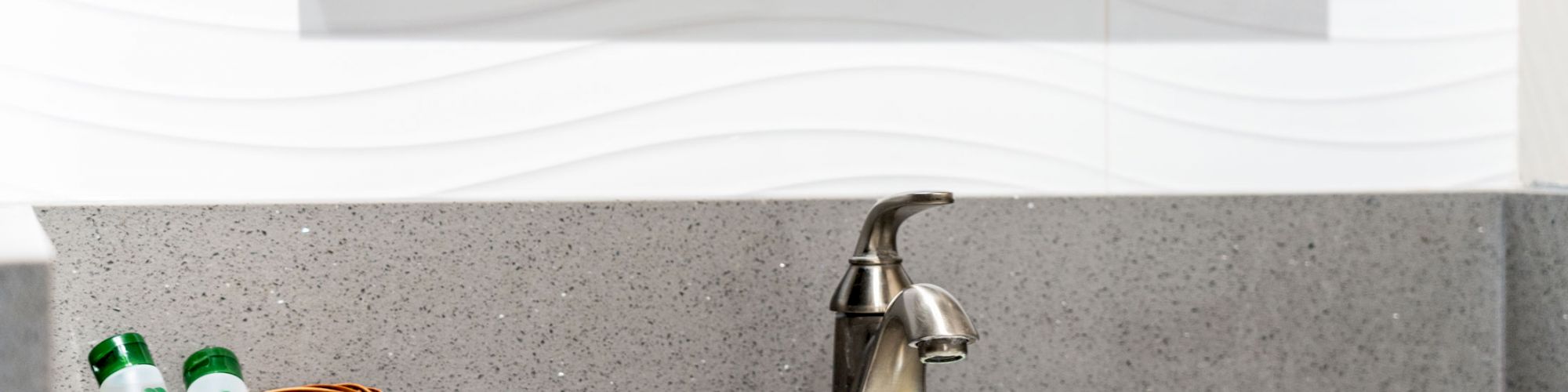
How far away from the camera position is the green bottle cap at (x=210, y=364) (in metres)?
0.61

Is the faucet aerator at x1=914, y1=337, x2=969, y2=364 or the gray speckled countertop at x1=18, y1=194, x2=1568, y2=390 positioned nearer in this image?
the faucet aerator at x1=914, y1=337, x2=969, y2=364

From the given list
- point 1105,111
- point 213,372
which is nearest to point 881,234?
point 1105,111

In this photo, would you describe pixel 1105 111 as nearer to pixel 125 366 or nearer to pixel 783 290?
pixel 783 290

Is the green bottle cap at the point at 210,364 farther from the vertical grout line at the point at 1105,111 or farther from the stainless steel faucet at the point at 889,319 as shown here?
the vertical grout line at the point at 1105,111

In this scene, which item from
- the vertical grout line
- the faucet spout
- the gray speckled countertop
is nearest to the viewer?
the faucet spout

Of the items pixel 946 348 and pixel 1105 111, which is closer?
pixel 946 348

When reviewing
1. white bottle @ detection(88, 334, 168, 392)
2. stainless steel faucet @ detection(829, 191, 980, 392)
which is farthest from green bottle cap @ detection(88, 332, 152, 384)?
stainless steel faucet @ detection(829, 191, 980, 392)

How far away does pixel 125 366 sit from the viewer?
0.59 meters

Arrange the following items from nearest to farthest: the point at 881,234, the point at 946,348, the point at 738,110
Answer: the point at 946,348 < the point at 881,234 < the point at 738,110

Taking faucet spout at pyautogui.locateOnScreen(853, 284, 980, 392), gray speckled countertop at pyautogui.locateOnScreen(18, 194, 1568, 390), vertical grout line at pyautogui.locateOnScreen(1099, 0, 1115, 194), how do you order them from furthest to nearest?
vertical grout line at pyautogui.locateOnScreen(1099, 0, 1115, 194) < gray speckled countertop at pyautogui.locateOnScreen(18, 194, 1568, 390) < faucet spout at pyautogui.locateOnScreen(853, 284, 980, 392)

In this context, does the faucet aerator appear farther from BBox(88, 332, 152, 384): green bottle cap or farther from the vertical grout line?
BBox(88, 332, 152, 384): green bottle cap

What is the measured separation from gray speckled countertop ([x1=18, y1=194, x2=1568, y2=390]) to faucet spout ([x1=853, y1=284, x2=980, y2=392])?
14 cm

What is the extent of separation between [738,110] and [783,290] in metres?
0.13

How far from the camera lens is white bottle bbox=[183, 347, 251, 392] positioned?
0.60 meters
